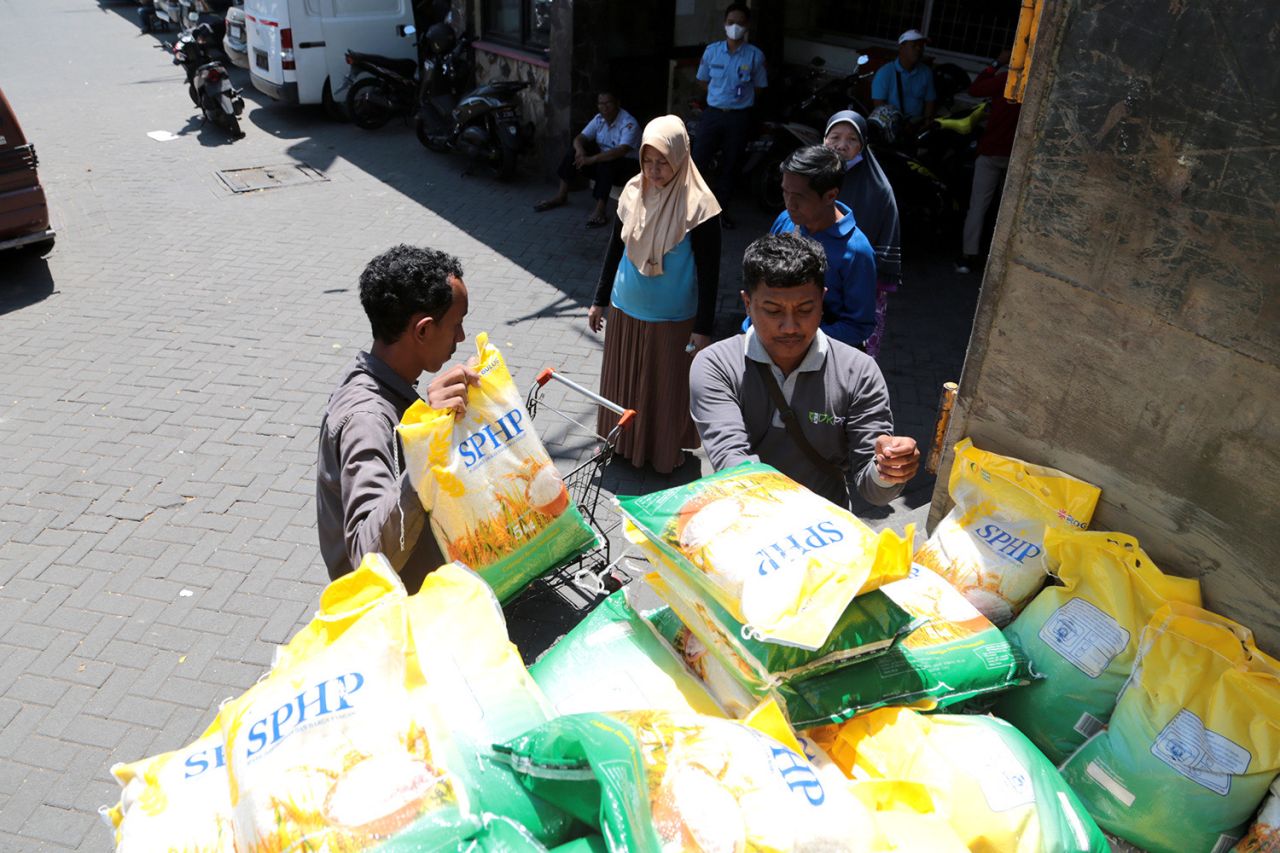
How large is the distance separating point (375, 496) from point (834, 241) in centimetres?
227

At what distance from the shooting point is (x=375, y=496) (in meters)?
2.30

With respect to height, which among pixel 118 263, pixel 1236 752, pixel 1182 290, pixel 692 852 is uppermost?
pixel 1182 290

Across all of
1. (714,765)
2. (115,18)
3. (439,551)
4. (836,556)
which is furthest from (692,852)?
(115,18)

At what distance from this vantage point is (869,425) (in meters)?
2.69

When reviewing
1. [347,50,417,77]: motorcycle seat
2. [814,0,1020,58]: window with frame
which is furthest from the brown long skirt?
[347,50,417,77]: motorcycle seat

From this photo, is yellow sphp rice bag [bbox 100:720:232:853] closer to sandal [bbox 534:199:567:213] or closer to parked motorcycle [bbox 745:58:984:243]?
parked motorcycle [bbox 745:58:984:243]

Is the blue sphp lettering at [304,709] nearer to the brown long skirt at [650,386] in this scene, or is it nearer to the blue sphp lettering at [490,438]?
the blue sphp lettering at [490,438]

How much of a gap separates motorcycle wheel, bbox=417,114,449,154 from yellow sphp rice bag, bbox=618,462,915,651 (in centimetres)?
967

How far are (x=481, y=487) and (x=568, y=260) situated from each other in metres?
5.96

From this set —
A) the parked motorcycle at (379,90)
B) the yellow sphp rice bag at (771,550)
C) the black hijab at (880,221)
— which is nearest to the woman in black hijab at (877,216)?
the black hijab at (880,221)

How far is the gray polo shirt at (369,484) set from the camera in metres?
2.29

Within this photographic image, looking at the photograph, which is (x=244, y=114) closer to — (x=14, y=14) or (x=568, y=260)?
(x=568, y=260)

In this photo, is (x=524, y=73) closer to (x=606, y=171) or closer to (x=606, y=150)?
(x=606, y=150)

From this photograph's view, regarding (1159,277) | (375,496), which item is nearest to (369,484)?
(375,496)
